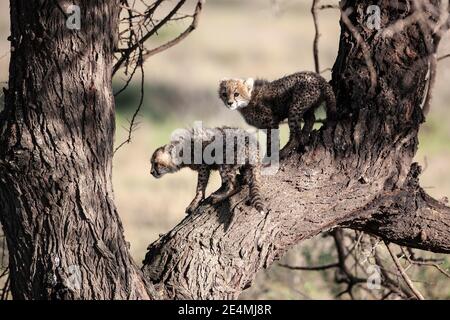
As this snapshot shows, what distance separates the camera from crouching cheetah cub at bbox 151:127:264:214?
4.06 m

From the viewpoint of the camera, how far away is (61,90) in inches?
136

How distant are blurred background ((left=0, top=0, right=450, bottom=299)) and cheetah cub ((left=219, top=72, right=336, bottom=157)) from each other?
16.8 inches

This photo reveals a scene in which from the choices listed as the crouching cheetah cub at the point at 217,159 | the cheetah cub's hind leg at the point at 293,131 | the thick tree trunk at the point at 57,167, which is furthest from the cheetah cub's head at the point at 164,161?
the thick tree trunk at the point at 57,167

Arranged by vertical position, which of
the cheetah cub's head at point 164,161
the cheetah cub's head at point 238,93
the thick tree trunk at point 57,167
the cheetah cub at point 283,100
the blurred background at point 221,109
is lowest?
the thick tree trunk at point 57,167

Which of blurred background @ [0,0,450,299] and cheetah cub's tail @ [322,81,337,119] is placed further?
blurred background @ [0,0,450,299]

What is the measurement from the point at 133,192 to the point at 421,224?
7365 mm

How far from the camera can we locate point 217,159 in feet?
16.0

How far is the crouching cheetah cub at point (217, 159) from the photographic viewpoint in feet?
13.3

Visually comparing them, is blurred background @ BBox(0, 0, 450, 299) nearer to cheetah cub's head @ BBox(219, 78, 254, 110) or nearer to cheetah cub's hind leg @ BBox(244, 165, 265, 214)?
cheetah cub's head @ BBox(219, 78, 254, 110)

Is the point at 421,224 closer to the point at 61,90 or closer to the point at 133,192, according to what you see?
the point at 61,90

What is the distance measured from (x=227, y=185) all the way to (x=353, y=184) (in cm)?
64

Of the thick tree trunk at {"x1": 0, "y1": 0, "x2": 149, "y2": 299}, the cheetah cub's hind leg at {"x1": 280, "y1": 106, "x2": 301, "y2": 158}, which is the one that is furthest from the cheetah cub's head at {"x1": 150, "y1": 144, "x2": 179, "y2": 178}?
the thick tree trunk at {"x1": 0, "y1": 0, "x2": 149, "y2": 299}

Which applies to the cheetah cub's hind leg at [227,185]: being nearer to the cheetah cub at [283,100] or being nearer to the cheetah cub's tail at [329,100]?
the cheetah cub at [283,100]
